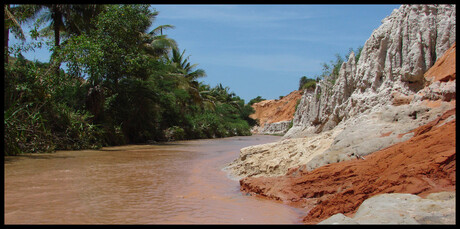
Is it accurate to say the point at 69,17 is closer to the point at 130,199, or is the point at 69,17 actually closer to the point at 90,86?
the point at 90,86

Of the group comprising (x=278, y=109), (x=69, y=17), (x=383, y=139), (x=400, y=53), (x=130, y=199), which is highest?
(x=69, y=17)

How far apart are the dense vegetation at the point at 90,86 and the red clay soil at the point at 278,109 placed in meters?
38.4

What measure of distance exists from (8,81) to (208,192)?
9.56m

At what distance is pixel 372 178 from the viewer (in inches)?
170

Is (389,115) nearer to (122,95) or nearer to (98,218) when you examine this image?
(98,218)

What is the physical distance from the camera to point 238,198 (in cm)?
518

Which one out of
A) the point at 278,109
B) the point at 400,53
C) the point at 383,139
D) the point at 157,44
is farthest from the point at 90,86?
the point at 278,109

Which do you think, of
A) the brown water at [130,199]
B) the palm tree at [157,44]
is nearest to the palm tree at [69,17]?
the palm tree at [157,44]

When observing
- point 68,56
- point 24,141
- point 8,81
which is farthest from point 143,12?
point 24,141

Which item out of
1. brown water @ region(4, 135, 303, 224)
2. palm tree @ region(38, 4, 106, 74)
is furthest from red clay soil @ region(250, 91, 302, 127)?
brown water @ region(4, 135, 303, 224)

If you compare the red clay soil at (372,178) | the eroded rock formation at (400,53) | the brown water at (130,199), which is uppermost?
the eroded rock formation at (400,53)

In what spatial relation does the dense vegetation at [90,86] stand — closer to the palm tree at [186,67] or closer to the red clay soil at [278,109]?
the palm tree at [186,67]

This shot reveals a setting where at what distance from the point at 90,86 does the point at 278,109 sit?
53.4 m

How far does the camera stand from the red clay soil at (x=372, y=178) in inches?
146
